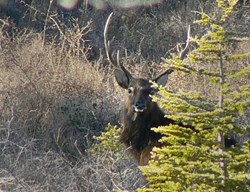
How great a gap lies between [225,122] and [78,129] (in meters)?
6.47

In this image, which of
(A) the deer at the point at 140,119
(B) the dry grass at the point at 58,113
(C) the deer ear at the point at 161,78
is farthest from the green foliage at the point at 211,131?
(C) the deer ear at the point at 161,78

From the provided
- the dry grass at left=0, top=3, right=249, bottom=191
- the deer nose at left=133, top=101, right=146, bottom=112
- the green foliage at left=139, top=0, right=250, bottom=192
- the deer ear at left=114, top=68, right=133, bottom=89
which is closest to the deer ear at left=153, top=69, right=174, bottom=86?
the deer ear at left=114, top=68, right=133, bottom=89

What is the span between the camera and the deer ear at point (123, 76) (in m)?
8.77

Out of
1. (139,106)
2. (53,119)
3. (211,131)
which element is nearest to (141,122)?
(139,106)

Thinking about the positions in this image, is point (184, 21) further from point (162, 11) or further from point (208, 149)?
point (208, 149)

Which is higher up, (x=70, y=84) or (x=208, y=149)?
(x=208, y=149)

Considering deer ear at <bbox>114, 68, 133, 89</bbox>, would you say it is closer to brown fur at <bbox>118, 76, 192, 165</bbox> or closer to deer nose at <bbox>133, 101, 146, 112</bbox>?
brown fur at <bbox>118, 76, 192, 165</bbox>

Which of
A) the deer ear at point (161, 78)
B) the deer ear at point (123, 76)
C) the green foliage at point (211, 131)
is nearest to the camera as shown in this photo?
the green foliage at point (211, 131)

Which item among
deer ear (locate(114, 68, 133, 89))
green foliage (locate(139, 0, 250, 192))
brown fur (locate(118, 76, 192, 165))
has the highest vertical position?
green foliage (locate(139, 0, 250, 192))

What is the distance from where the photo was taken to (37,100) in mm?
11055

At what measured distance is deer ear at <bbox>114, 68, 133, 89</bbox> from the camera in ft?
28.8

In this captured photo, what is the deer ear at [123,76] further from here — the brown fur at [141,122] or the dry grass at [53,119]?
the dry grass at [53,119]

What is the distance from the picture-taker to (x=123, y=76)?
28.9 feet

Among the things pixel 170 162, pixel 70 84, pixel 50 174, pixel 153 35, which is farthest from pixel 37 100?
pixel 170 162
